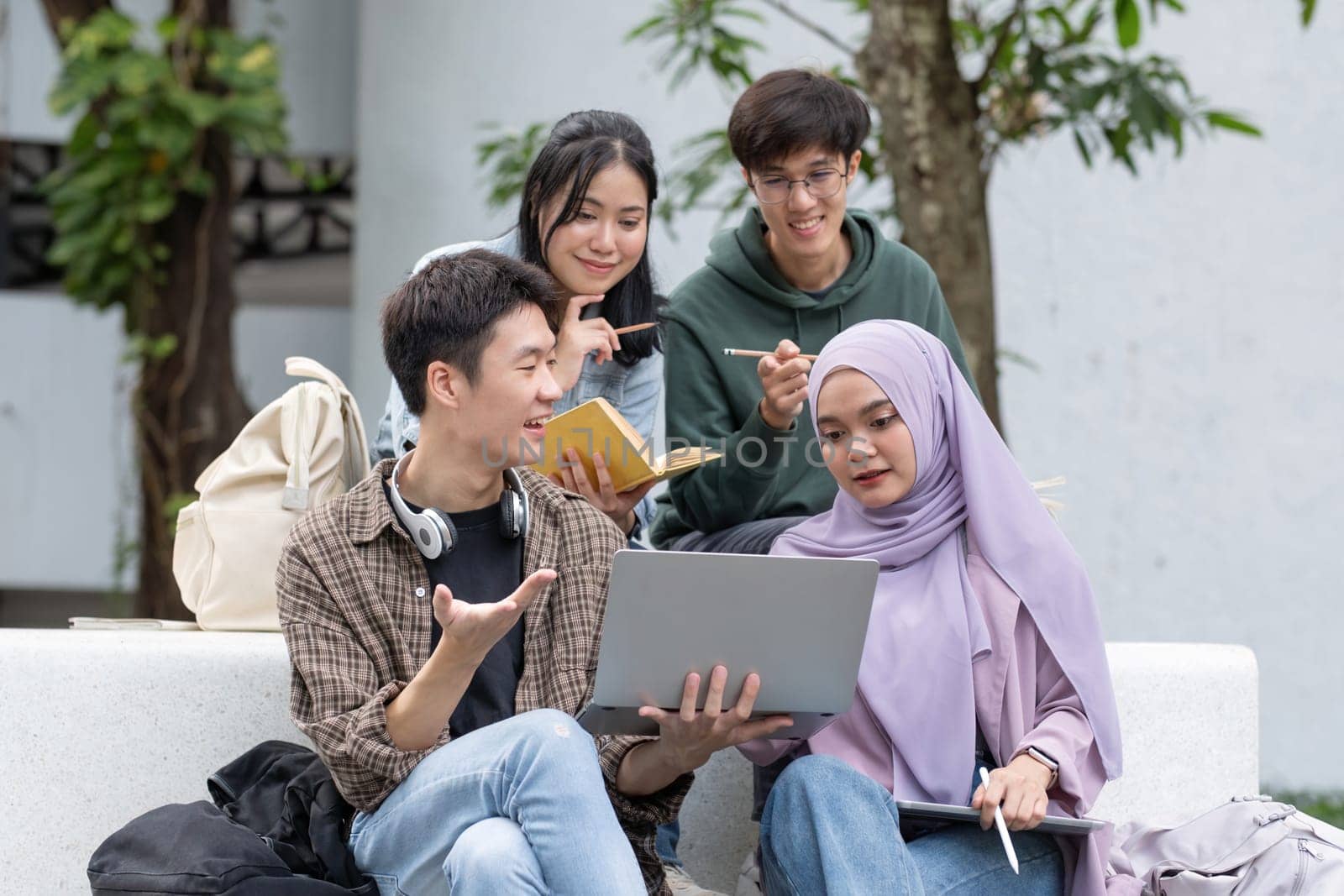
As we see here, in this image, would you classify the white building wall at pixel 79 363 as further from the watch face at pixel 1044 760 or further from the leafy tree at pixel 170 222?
the watch face at pixel 1044 760

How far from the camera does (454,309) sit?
219cm

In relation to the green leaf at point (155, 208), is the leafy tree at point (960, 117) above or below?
above

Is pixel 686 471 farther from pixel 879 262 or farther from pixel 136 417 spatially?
pixel 136 417

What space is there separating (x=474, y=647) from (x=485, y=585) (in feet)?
0.99

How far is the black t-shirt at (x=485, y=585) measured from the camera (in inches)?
85.2

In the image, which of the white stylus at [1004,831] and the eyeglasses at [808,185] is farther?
the eyeglasses at [808,185]

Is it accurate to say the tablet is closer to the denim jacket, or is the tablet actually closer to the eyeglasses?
the denim jacket

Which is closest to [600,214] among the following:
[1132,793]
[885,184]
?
[1132,793]

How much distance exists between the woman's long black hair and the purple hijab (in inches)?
25.8

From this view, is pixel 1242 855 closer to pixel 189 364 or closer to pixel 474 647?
pixel 474 647

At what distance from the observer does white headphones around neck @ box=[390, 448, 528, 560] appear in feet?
6.94

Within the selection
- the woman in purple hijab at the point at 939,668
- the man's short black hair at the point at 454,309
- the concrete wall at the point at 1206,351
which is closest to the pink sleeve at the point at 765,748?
the woman in purple hijab at the point at 939,668

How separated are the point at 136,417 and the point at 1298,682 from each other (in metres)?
4.27

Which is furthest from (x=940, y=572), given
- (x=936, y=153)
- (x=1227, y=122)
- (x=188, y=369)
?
(x=188, y=369)
